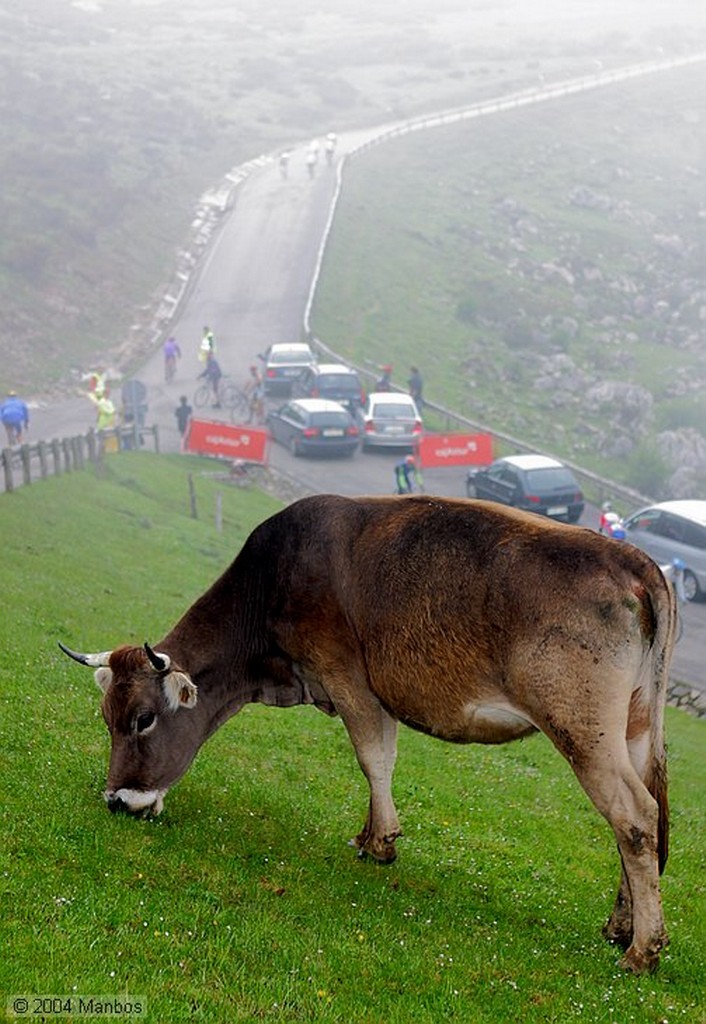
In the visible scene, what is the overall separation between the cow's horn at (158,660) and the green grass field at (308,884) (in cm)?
125

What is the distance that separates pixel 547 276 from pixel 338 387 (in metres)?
29.6

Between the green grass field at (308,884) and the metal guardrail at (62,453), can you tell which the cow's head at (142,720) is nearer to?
the green grass field at (308,884)

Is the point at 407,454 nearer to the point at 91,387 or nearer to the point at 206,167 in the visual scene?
the point at 91,387

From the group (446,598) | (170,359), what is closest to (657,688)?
(446,598)

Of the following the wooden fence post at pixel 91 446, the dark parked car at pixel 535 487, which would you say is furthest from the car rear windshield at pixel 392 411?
the wooden fence post at pixel 91 446

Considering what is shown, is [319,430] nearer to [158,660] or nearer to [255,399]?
[255,399]

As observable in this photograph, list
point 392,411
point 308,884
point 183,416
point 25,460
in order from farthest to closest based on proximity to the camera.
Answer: point 392,411, point 183,416, point 25,460, point 308,884

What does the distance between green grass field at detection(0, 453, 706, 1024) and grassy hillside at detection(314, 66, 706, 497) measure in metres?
35.1

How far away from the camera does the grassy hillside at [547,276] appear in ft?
179

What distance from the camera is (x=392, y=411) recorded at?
44.2 metres

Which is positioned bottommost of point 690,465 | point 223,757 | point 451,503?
point 690,465


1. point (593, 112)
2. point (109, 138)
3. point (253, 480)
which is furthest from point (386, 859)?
point (593, 112)

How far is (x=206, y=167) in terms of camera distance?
84562 mm

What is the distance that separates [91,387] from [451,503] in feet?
135
